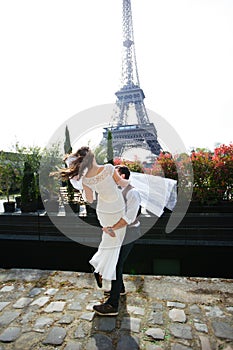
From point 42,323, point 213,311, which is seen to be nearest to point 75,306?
point 42,323

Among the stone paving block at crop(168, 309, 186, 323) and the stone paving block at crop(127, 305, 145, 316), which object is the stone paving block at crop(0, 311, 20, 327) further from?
the stone paving block at crop(168, 309, 186, 323)

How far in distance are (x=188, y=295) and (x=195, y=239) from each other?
10.5 feet

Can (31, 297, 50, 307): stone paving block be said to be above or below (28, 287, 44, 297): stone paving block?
below

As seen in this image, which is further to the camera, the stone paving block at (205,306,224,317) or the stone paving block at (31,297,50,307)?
the stone paving block at (31,297,50,307)

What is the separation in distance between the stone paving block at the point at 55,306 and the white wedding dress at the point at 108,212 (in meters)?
0.55

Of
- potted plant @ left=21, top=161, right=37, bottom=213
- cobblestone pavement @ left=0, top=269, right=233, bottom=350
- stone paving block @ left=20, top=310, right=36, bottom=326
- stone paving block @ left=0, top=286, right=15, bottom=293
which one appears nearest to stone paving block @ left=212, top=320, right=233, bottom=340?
cobblestone pavement @ left=0, top=269, right=233, bottom=350

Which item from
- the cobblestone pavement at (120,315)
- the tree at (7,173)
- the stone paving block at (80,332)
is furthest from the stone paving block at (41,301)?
the tree at (7,173)

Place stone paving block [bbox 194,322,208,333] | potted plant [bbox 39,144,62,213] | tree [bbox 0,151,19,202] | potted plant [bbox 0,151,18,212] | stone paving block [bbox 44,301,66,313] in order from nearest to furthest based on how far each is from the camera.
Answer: stone paving block [bbox 194,322,208,333] → stone paving block [bbox 44,301,66,313] → potted plant [bbox 0,151,18,212] → tree [bbox 0,151,19,202] → potted plant [bbox 39,144,62,213]

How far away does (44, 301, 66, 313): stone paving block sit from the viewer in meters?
2.41

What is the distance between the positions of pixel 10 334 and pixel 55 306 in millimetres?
504

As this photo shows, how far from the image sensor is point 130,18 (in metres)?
40.0

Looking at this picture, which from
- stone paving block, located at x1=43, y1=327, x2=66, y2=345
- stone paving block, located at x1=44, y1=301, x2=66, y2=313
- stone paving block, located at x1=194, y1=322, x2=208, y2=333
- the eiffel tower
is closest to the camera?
stone paving block, located at x1=43, y1=327, x2=66, y2=345

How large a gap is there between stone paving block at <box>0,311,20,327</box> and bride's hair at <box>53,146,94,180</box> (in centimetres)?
145

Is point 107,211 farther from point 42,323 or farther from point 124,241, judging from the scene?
point 42,323
